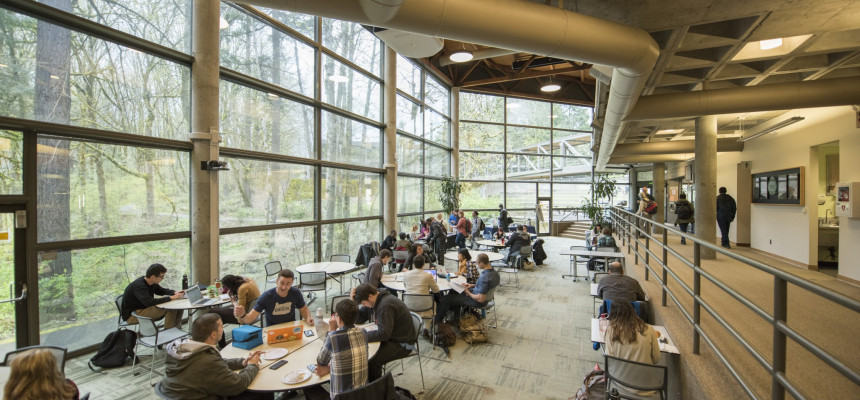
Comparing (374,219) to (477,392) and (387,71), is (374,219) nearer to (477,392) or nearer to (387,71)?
(387,71)

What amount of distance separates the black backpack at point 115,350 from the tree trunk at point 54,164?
69 cm

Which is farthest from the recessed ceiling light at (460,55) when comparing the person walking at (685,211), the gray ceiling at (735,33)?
the person walking at (685,211)

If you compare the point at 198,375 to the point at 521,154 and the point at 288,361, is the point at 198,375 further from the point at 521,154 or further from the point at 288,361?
the point at 521,154

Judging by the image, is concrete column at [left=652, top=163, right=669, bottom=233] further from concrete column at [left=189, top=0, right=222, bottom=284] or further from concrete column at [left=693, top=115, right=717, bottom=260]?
concrete column at [left=189, top=0, right=222, bottom=284]

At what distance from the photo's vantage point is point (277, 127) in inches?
283

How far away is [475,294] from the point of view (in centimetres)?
524

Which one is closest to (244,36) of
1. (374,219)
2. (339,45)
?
(339,45)

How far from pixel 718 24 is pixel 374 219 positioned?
8385mm

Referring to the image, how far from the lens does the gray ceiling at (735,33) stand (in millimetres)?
3260

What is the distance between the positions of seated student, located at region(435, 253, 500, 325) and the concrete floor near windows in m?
0.53

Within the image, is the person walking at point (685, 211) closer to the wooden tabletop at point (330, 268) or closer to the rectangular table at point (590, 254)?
the rectangular table at point (590, 254)

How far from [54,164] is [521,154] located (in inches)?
587

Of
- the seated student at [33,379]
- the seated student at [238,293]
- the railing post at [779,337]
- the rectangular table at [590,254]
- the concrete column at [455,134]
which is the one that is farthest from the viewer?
the concrete column at [455,134]

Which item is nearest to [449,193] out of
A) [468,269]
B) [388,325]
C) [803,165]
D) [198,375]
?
[468,269]
